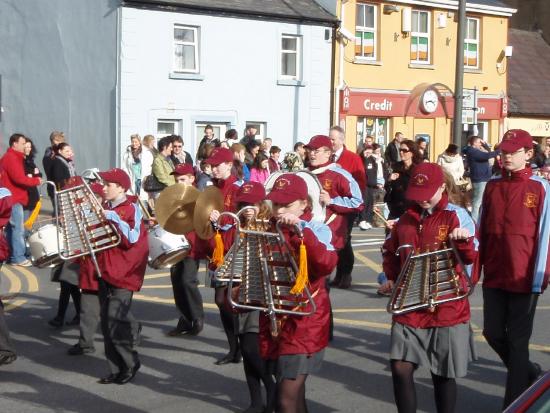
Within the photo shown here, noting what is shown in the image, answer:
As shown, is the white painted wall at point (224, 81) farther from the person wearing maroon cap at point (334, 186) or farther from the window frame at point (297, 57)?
Result: the person wearing maroon cap at point (334, 186)

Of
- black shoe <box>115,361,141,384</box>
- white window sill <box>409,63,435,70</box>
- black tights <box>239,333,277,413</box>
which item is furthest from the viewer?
white window sill <box>409,63,435,70</box>

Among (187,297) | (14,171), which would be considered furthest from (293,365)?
(14,171)

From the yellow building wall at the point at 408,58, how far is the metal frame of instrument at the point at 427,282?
88.7ft

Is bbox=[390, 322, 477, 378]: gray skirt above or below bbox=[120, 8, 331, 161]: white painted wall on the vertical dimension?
below

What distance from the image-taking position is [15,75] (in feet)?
102

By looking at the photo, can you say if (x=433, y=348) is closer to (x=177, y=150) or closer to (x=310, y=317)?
(x=310, y=317)

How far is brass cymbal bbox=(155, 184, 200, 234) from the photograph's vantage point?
869 centimetres

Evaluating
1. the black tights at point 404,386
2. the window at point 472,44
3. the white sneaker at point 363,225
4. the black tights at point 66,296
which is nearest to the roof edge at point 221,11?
the window at point 472,44

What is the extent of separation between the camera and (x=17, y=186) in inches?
634

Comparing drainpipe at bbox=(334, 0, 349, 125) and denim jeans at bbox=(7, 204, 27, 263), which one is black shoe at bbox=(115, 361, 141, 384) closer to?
denim jeans at bbox=(7, 204, 27, 263)

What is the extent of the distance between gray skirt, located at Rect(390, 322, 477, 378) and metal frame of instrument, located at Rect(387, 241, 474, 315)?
0.15 meters

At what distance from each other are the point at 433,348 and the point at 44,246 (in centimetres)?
461

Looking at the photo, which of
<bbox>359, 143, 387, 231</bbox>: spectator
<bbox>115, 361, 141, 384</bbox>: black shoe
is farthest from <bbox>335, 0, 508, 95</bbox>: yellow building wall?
<bbox>115, 361, 141, 384</bbox>: black shoe

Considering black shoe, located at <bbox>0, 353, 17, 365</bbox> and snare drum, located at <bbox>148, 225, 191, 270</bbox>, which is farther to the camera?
snare drum, located at <bbox>148, 225, 191, 270</bbox>
